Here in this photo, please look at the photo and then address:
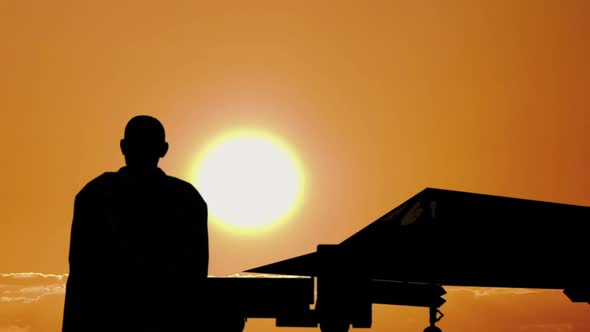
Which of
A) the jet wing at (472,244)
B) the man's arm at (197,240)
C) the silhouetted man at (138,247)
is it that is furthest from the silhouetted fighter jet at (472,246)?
the silhouetted man at (138,247)

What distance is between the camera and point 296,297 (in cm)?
684

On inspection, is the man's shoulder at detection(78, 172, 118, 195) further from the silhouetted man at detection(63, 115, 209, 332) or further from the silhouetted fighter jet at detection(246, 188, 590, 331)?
the silhouetted fighter jet at detection(246, 188, 590, 331)

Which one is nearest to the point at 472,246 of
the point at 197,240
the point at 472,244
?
the point at 472,244

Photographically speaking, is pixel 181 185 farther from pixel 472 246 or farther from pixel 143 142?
pixel 472 246

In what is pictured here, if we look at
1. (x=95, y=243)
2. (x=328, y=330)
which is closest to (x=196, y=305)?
(x=95, y=243)

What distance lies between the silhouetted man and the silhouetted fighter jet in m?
7.77

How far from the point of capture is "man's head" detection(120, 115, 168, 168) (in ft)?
17.9

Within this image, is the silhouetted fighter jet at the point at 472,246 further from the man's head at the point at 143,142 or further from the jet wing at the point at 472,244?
the man's head at the point at 143,142

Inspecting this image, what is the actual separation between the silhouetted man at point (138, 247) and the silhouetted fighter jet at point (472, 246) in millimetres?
7771

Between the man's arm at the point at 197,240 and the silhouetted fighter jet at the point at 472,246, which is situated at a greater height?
the silhouetted fighter jet at the point at 472,246

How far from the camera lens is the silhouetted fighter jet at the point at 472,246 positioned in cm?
1519

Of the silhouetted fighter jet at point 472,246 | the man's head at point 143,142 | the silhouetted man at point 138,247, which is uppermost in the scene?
the silhouetted fighter jet at point 472,246

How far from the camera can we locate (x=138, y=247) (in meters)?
5.35

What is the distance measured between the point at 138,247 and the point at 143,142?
688mm
